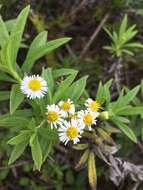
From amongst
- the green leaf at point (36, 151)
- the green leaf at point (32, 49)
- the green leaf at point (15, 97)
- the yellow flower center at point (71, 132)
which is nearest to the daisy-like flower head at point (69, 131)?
the yellow flower center at point (71, 132)

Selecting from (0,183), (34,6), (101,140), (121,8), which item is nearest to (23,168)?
(0,183)

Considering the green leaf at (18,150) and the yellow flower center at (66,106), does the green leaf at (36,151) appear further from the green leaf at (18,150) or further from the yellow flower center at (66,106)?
the yellow flower center at (66,106)

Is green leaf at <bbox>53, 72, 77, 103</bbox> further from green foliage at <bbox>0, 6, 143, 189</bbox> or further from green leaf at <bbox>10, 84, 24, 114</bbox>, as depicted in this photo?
green leaf at <bbox>10, 84, 24, 114</bbox>

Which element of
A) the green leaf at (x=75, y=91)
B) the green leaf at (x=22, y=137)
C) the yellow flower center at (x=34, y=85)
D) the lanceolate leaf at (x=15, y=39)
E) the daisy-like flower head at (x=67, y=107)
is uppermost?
the lanceolate leaf at (x=15, y=39)

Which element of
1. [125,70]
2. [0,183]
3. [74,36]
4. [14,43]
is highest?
[74,36]

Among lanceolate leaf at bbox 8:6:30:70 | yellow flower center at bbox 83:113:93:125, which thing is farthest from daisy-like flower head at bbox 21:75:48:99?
yellow flower center at bbox 83:113:93:125

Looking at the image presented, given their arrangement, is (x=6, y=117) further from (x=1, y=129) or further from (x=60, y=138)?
(x=1, y=129)
